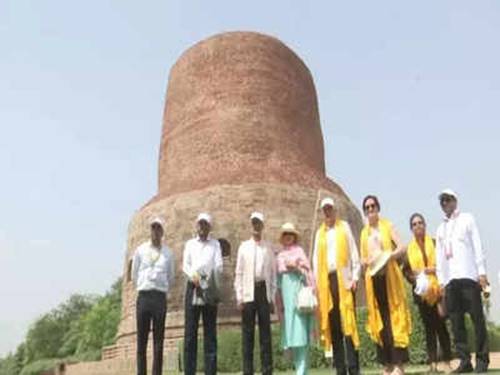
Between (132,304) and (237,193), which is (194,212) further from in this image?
(132,304)

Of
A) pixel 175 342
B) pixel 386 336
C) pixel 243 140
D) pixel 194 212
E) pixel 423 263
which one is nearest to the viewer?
pixel 386 336

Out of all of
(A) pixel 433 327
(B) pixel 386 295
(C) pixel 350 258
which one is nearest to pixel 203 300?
(C) pixel 350 258

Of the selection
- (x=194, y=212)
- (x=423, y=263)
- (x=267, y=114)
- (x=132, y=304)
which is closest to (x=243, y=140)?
(x=267, y=114)

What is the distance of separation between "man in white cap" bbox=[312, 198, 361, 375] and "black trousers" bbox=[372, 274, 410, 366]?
0.23m

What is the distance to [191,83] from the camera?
2512 cm

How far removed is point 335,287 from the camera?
22.9ft

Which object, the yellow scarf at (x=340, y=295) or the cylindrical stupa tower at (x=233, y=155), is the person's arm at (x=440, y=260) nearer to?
the yellow scarf at (x=340, y=295)

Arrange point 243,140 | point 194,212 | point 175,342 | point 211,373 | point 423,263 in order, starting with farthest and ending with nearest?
point 243,140, point 194,212, point 175,342, point 423,263, point 211,373

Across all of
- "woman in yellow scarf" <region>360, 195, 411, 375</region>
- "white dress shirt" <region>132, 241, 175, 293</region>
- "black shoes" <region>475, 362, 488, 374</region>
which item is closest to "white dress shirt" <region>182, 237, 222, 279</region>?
"white dress shirt" <region>132, 241, 175, 293</region>

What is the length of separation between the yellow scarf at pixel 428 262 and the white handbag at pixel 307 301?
1.52 m

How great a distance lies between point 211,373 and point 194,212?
1449 cm

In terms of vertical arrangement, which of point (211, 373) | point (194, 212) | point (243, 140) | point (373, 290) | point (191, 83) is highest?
point (191, 83)

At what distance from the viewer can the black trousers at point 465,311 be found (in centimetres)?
726

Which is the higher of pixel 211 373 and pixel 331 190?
pixel 331 190
